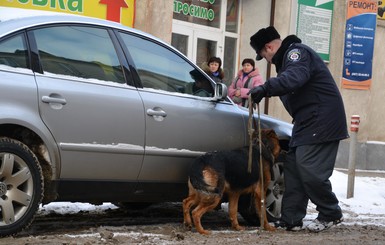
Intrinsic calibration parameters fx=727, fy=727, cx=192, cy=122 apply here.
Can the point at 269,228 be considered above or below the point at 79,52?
below

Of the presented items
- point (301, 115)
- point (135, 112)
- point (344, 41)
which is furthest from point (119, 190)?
point (344, 41)

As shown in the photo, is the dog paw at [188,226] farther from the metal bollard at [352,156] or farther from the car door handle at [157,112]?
the metal bollard at [352,156]

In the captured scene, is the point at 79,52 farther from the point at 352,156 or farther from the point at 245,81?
the point at 245,81

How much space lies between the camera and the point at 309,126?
6.53 meters

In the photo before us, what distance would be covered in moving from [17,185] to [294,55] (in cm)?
272

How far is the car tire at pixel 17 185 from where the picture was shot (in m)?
5.04

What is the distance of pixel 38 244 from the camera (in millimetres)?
4953

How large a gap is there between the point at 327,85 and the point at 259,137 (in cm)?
80

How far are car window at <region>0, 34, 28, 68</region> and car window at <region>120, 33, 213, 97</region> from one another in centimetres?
104

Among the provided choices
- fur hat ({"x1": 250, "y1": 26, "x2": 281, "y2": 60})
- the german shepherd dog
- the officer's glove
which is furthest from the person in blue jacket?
the german shepherd dog

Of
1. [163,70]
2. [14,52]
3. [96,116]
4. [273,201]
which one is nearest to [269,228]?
[273,201]

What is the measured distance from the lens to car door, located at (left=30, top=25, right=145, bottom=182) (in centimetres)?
534

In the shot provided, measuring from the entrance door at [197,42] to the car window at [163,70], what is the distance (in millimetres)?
6886

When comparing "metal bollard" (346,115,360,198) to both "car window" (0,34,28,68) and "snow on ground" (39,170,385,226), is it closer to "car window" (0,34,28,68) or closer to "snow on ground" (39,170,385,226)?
"snow on ground" (39,170,385,226)
